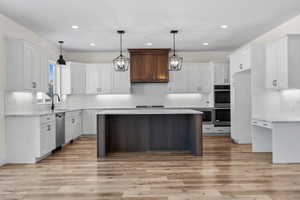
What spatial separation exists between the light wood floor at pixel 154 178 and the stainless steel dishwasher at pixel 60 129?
514mm

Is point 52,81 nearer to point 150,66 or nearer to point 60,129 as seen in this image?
point 60,129

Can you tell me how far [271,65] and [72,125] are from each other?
508 cm

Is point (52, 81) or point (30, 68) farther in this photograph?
point (52, 81)

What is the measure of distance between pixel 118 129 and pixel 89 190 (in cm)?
245

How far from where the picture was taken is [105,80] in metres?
8.10

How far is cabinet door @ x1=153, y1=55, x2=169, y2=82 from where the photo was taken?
792 cm

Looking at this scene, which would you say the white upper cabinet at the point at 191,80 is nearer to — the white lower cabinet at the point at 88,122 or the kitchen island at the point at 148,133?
the kitchen island at the point at 148,133

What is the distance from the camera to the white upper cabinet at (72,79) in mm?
7715

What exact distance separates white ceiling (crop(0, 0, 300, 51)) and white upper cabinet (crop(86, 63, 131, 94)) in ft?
4.11

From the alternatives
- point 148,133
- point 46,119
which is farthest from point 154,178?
point 46,119

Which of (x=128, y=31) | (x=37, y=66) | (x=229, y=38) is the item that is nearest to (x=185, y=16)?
(x=128, y=31)

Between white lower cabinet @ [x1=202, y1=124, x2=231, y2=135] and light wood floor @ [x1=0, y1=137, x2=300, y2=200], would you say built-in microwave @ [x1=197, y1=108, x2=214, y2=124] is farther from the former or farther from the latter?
light wood floor @ [x1=0, y1=137, x2=300, y2=200]

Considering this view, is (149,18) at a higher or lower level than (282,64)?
higher

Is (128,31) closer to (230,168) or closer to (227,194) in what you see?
(230,168)
